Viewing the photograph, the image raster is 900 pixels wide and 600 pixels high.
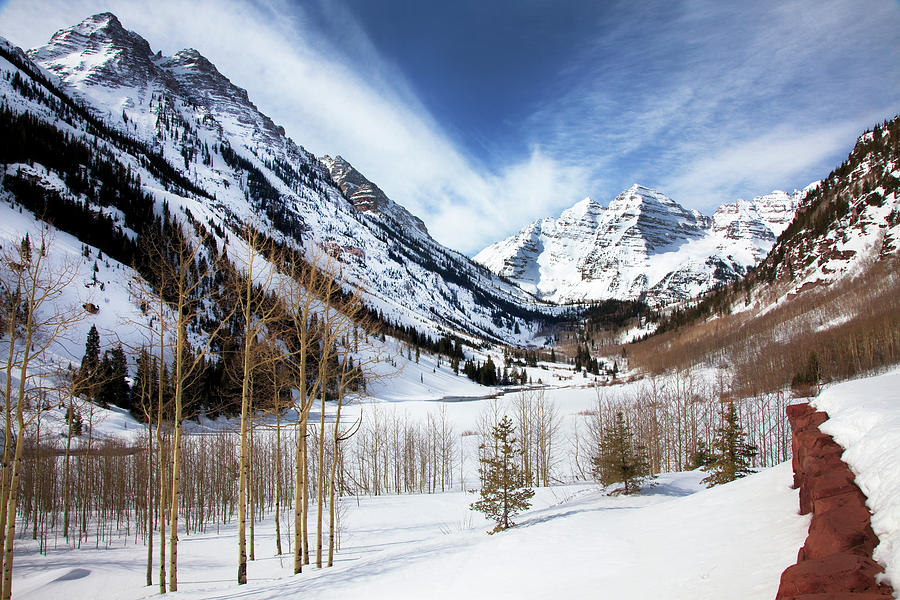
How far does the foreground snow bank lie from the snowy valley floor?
1570 millimetres

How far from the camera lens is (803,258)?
98062 millimetres

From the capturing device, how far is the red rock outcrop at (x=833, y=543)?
4.29m

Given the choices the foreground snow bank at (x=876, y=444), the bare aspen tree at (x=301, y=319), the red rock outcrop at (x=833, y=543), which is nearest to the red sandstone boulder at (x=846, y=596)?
the red rock outcrop at (x=833, y=543)

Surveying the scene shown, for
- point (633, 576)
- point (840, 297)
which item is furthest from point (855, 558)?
point (840, 297)

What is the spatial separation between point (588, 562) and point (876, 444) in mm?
5994

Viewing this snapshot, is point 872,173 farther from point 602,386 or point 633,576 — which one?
point 633,576

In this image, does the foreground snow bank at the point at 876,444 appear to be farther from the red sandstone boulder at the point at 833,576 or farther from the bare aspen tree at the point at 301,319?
the bare aspen tree at the point at 301,319

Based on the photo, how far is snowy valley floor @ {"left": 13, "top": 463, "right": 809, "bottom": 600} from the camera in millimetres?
7094

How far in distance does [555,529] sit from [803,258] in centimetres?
11467

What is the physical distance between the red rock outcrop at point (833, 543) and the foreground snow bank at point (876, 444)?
0.12 m

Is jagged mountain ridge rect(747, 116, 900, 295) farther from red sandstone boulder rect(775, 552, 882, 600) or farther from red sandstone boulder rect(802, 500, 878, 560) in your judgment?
red sandstone boulder rect(775, 552, 882, 600)

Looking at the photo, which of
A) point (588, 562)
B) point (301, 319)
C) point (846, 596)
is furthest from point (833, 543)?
point (301, 319)

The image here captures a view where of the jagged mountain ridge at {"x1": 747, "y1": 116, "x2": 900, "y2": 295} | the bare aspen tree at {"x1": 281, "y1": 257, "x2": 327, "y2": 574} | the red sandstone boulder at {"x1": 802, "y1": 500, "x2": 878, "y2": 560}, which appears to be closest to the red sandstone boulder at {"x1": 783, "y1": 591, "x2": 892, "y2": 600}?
the red sandstone boulder at {"x1": 802, "y1": 500, "x2": 878, "y2": 560}

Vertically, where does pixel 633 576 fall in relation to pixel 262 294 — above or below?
below
